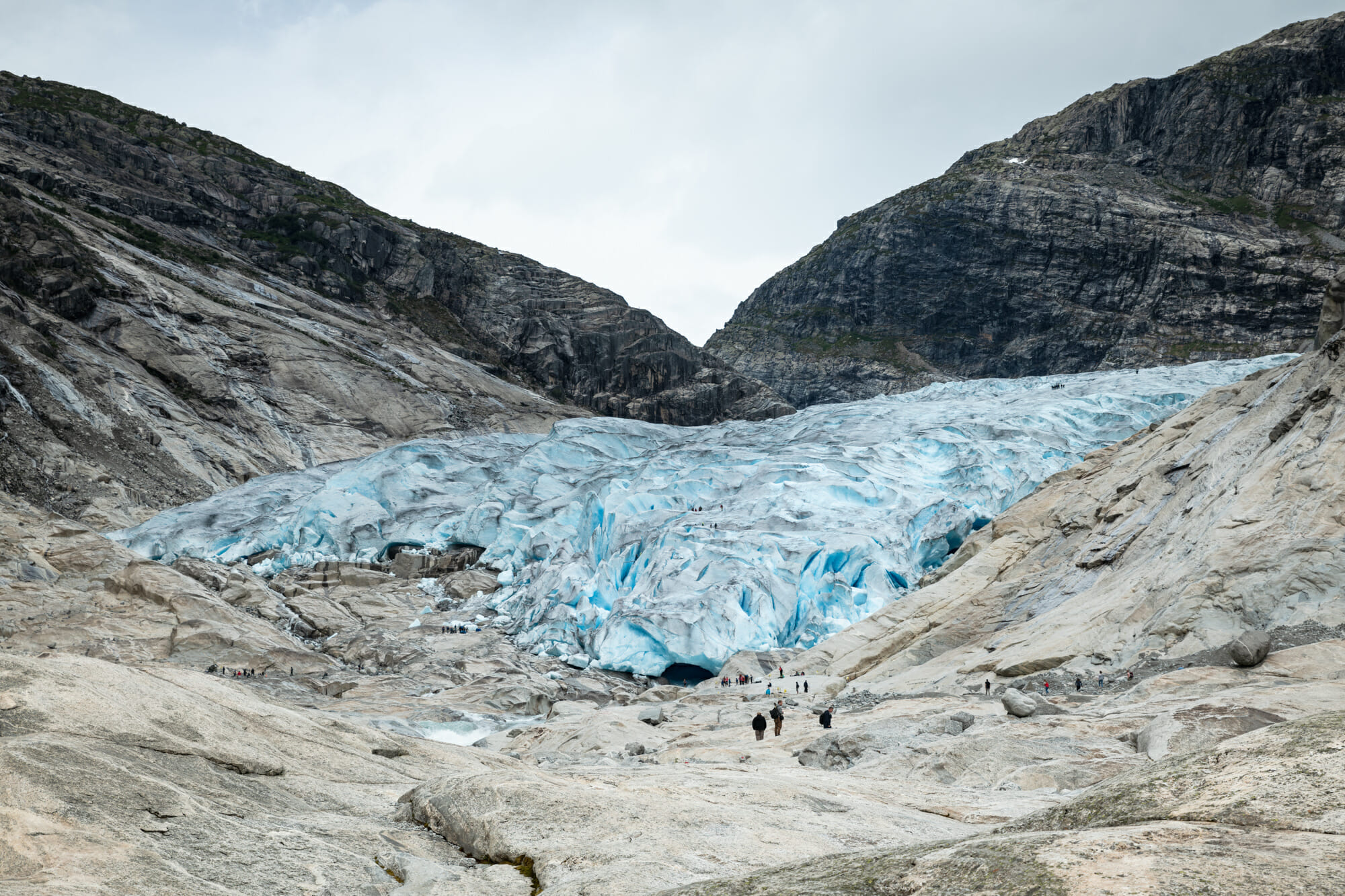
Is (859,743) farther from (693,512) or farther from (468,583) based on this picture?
(468,583)

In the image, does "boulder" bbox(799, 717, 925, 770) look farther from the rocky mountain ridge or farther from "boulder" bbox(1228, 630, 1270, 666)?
the rocky mountain ridge

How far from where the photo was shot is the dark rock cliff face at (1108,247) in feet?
357

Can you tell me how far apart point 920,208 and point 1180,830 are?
142m

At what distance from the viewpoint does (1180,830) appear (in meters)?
3.48

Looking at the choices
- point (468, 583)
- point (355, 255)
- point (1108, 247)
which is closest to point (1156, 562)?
point (468, 583)

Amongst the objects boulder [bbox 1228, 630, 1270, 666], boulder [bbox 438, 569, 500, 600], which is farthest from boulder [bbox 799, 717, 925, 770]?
boulder [bbox 438, 569, 500, 600]

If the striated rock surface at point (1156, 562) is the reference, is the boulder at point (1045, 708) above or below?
below

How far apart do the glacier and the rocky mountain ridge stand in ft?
23.0

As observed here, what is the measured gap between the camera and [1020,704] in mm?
14695

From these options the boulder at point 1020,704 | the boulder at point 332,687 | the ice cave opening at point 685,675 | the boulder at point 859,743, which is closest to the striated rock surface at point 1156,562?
the boulder at point 1020,704

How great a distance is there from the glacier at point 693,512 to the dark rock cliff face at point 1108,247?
55932mm

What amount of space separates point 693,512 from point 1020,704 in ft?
→ 89.9

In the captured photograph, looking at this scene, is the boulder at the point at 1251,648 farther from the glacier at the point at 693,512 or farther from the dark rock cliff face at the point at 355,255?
the dark rock cliff face at the point at 355,255

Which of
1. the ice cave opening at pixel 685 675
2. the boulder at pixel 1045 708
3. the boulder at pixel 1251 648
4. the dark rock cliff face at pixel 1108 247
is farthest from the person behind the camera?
the dark rock cliff face at pixel 1108 247
